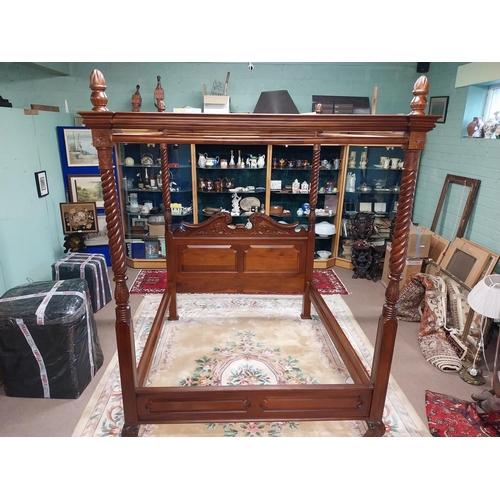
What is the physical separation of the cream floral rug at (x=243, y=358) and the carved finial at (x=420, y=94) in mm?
2012

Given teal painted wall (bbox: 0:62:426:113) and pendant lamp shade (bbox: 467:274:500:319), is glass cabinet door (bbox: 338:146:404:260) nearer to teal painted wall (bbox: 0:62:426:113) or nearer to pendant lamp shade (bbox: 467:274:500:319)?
teal painted wall (bbox: 0:62:426:113)

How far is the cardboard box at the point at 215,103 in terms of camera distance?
4812 mm

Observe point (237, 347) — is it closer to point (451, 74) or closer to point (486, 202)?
point (486, 202)

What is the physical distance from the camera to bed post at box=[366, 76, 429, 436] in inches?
73.4

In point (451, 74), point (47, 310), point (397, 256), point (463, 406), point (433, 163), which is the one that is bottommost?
point (463, 406)

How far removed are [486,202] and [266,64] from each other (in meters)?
3.27

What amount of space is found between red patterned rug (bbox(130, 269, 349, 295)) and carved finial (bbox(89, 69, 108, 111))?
297cm

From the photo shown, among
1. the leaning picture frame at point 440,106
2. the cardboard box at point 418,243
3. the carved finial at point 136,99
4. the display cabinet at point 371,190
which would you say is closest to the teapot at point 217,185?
the carved finial at point 136,99

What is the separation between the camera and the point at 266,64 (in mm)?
5047

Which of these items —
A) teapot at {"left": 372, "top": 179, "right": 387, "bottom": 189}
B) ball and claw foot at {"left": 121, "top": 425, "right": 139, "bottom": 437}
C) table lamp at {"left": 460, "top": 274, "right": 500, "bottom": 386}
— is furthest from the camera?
teapot at {"left": 372, "top": 179, "right": 387, "bottom": 189}

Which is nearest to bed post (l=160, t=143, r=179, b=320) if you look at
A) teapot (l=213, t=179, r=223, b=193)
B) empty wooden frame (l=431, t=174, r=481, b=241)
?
teapot (l=213, t=179, r=223, b=193)

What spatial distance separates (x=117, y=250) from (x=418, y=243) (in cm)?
354

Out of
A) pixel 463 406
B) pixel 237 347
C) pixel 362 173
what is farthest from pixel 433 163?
pixel 237 347

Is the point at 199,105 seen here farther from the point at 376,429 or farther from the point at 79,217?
the point at 376,429
